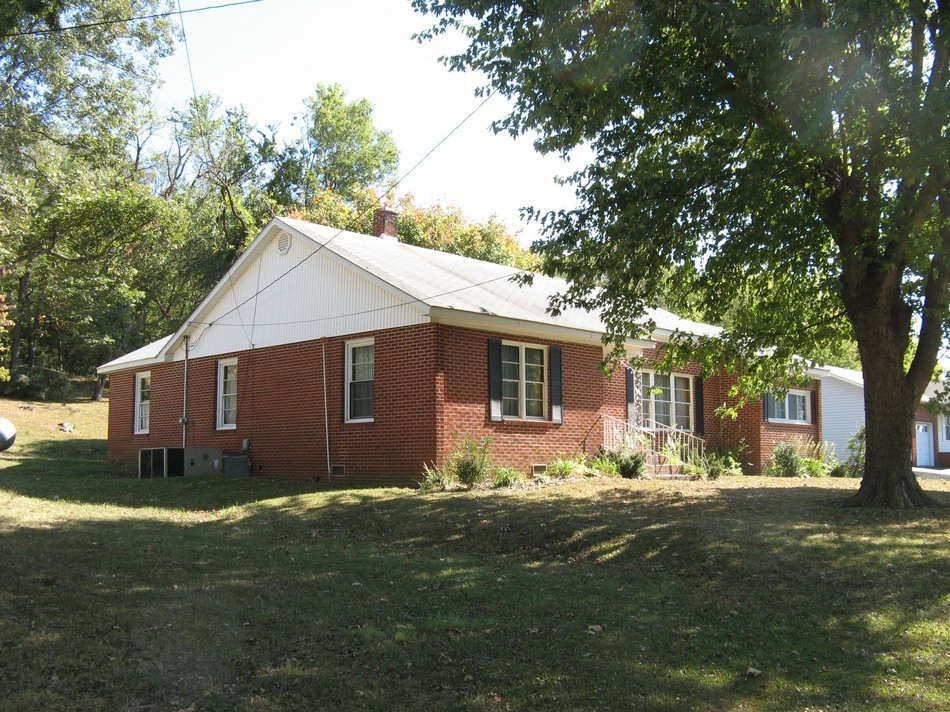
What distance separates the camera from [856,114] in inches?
419

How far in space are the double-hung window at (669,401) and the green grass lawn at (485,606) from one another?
7405mm

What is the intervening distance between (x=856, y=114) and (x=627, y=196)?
306cm

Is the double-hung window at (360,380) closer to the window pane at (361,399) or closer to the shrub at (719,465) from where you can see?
the window pane at (361,399)

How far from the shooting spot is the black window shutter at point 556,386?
16886 millimetres

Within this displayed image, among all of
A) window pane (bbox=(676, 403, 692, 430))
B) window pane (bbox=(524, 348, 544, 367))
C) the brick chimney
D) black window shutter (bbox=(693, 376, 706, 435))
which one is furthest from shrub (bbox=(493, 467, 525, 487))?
the brick chimney

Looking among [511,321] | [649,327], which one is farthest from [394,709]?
[511,321]

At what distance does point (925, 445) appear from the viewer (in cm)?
3722

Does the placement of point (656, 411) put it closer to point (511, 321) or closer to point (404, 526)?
point (511, 321)

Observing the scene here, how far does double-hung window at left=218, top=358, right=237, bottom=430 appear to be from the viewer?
19.7 metres

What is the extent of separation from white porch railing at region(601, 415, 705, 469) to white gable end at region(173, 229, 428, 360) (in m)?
5.73

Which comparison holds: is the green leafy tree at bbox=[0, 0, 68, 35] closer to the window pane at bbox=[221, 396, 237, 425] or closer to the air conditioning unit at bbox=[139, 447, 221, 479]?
the air conditioning unit at bbox=[139, 447, 221, 479]

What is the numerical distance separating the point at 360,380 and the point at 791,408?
48.3 feet

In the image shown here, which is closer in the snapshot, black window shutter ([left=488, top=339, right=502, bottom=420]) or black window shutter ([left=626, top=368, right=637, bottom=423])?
black window shutter ([left=488, top=339, right=502, bottom=420])

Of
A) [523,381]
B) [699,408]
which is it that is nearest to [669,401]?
[699,408]
